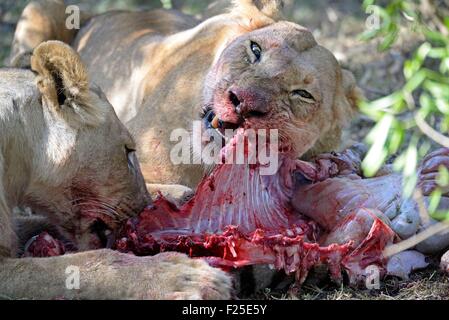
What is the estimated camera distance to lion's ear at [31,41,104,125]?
397 cm

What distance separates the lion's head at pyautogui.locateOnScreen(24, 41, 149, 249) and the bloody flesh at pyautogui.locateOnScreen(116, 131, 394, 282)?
14cm

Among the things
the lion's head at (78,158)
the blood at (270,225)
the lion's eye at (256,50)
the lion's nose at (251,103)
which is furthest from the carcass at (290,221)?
the lion's eye at (256,50)

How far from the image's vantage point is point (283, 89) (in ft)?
15.2

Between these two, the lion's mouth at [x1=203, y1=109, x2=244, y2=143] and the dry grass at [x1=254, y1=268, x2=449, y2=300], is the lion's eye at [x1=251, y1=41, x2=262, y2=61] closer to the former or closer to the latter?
the lion's mouth at [x1=203, y1=109, x2=244, y2=143]

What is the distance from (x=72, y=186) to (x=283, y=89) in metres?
1.15

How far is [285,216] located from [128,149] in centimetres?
78

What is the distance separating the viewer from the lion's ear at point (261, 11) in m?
5.59

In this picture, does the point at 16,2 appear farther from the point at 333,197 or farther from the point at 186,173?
the point at 333,197

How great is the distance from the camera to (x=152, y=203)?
4449 millimetres

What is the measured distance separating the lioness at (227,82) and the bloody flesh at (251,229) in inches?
10.7

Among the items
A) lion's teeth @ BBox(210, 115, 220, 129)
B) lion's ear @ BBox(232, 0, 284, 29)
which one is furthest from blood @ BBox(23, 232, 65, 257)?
lion's ear @ BBox(232, 0, 284, 29)

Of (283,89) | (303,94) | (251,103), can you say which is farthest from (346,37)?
(251,103)

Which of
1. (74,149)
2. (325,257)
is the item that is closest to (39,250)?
(74,149)

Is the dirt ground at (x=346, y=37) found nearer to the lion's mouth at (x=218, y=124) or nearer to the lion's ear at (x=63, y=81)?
the lion's mouth at (x=218, y=124)
